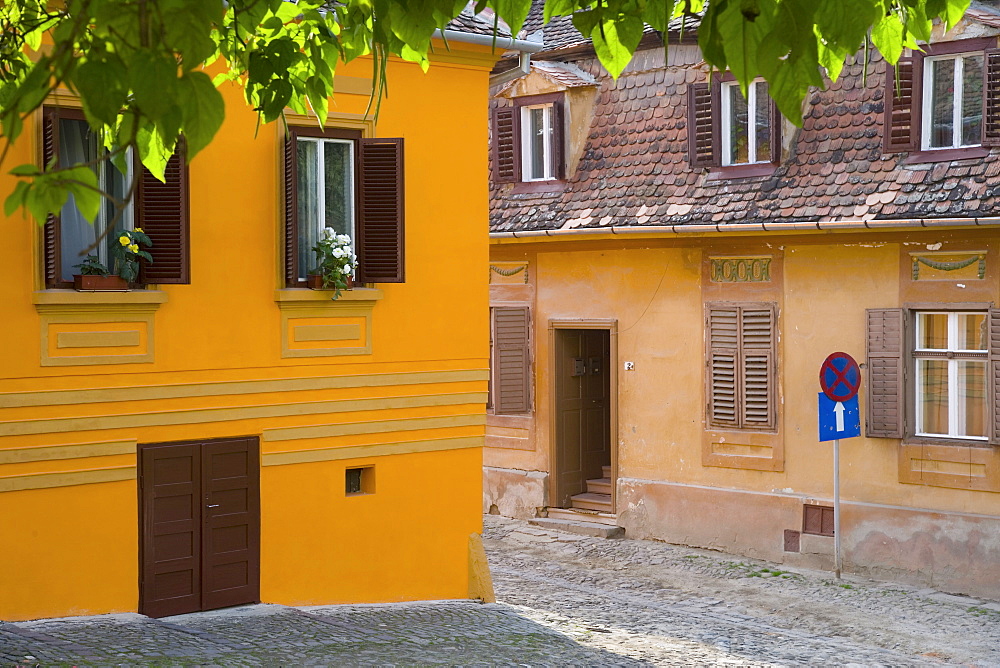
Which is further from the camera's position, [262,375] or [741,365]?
[741,365]

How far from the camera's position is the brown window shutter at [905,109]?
1427 cm

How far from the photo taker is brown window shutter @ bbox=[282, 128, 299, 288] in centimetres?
1067

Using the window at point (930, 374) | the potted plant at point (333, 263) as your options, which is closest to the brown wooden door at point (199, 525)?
the potted plant at point (333, 263)

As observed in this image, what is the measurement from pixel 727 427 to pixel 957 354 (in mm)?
3088

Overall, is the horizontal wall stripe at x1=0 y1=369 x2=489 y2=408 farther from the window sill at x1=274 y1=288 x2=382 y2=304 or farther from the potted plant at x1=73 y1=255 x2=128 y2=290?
the potted plant at x1=73 y1=255 x2=128 y2=290

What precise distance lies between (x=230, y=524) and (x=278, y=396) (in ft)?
3.82

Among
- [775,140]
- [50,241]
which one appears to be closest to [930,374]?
[775,140]

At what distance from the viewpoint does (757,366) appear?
15.6m

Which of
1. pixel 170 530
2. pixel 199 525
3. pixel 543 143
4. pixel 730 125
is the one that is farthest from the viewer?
pixel 543 143

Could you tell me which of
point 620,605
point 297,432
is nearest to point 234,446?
point 297,432

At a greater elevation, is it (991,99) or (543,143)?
(543,143)

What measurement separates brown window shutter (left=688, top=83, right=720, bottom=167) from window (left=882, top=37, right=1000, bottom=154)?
2.23 meters

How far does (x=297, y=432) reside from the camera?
11.1m

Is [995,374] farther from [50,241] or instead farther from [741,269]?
[50,241]
